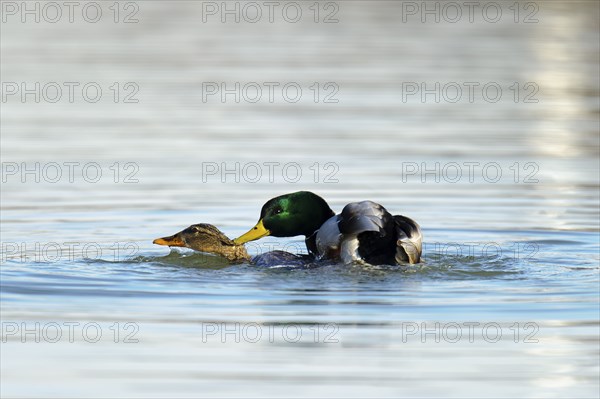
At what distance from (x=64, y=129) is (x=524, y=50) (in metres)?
13.1

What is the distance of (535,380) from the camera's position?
→ 8352 mm

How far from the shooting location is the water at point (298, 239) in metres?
8.63

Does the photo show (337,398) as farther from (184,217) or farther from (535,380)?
(184,217)

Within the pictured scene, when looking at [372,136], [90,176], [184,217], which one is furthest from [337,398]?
[372,136]

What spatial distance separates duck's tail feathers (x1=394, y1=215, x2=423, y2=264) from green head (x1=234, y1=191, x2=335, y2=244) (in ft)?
2.91

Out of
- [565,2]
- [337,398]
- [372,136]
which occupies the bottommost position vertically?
[337,398]
